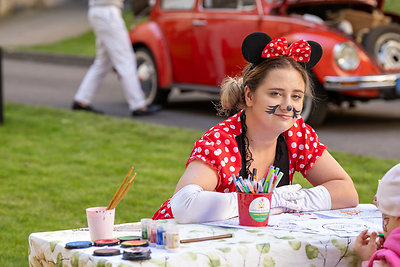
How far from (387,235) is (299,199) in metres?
0.62

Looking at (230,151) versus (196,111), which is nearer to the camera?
(230,151)

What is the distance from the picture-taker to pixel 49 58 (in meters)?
19.5

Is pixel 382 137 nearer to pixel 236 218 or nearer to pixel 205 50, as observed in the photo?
pixel 205 50

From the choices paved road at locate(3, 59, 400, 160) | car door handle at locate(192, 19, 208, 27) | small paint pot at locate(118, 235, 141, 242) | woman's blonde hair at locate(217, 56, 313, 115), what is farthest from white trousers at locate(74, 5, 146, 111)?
small paint pot at locate(118, 235, 141, 242)

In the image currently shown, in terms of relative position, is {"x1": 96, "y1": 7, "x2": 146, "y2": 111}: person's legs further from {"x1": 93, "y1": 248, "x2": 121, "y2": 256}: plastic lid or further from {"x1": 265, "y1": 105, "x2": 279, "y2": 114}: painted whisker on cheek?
{"x1": 93, "y1": 248, "x2": 121, "y2": 256}: plastic lid

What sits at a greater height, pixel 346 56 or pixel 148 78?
pixel 346 56

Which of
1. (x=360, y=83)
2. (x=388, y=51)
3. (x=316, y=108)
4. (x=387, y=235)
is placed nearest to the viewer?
(x=387, y=235)

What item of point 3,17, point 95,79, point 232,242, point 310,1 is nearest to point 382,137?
point 310,1

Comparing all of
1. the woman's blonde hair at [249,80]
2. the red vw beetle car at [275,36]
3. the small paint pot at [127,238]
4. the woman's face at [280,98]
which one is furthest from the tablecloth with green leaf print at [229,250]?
the red vw beetle car at [275,36]

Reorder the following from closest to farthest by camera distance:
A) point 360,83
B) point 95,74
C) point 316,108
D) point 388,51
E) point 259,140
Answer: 1. point 259,140
2. point 360,83
3. point 316,108
4. point 388,51
5. point 95,74

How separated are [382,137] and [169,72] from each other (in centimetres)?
305

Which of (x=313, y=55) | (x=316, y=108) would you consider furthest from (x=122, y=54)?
(x=313, y=55)

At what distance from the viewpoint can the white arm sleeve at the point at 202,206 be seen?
321cm

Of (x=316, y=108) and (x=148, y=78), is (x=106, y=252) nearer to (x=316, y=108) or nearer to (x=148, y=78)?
(x=316, y=108)
